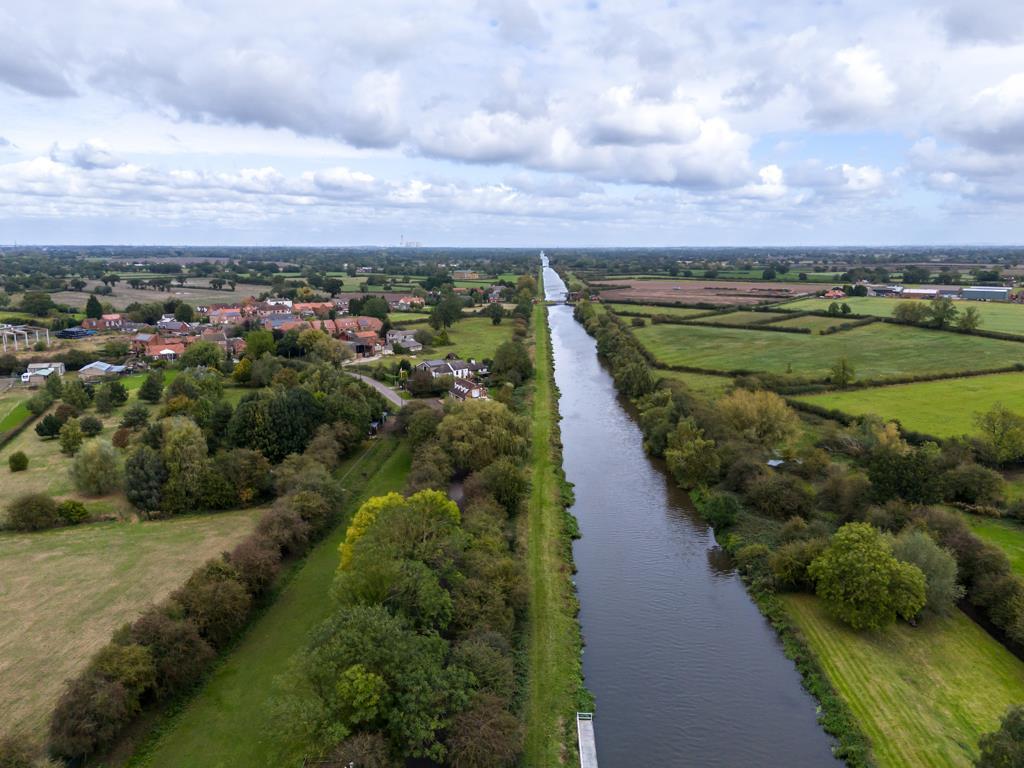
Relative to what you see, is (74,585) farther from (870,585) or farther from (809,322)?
(809,322)

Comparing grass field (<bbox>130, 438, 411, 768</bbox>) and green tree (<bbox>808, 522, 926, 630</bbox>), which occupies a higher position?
green tree (<bbox>808, 522, 926, 630</bbox>)

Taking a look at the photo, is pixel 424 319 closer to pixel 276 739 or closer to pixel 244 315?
pixel 244 315

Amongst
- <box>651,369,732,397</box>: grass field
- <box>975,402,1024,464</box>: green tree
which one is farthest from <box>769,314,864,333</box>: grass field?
<box>975,402,1024,464</box>: green tree

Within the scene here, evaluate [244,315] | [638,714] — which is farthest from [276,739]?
[244,315]

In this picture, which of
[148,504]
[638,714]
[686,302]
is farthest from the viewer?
[686,302]

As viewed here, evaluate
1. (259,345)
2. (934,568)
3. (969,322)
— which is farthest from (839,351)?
(259,345)

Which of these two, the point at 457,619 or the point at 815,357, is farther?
the point at 815,357

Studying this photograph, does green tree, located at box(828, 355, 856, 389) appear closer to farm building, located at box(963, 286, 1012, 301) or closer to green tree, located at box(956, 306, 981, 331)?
green tree, located at box(956, 306, 981, 331)

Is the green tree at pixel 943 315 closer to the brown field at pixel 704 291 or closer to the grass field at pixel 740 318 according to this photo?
the grass field at pixel 740 318
